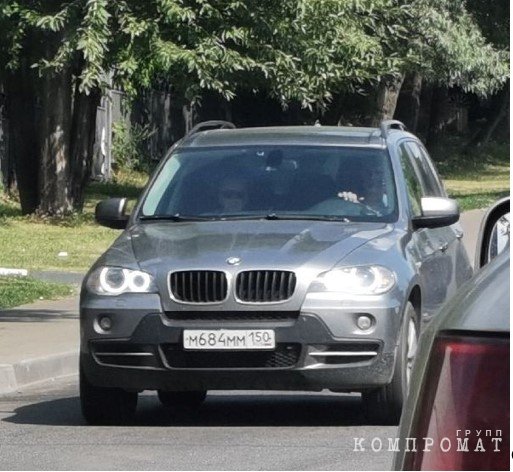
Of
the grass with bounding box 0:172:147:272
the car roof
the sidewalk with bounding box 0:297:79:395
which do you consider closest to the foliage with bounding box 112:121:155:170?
the grass with bounding box 0:172:147:272

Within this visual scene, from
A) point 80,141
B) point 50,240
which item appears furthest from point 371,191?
point 80,141

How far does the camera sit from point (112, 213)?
Result: 29.8ft

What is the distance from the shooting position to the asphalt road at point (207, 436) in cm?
712

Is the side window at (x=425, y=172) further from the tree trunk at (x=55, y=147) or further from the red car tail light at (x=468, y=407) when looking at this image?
the tree trunk at (x=55, y=147)

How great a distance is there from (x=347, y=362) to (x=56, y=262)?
11109 mm

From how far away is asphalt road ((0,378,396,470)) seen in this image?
7.12 meters

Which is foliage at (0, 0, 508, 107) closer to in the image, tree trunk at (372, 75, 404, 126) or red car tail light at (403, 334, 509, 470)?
red car tail light at (403, 334, 509, 470)

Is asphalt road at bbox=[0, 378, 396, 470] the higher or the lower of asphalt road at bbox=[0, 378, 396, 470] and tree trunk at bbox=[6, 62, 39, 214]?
the higher

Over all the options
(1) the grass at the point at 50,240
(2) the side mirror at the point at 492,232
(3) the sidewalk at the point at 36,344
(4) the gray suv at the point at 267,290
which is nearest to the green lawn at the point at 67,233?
→ (1) the grass at the point at 50,240

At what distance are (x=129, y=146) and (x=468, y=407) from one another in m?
34.9

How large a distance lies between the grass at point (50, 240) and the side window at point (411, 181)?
8.78 meters

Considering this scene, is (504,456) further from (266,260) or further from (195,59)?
(195,59)

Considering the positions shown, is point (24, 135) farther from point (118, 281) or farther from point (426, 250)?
point (118, 281)

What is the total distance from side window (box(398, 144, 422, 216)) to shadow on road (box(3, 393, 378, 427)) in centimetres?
125
